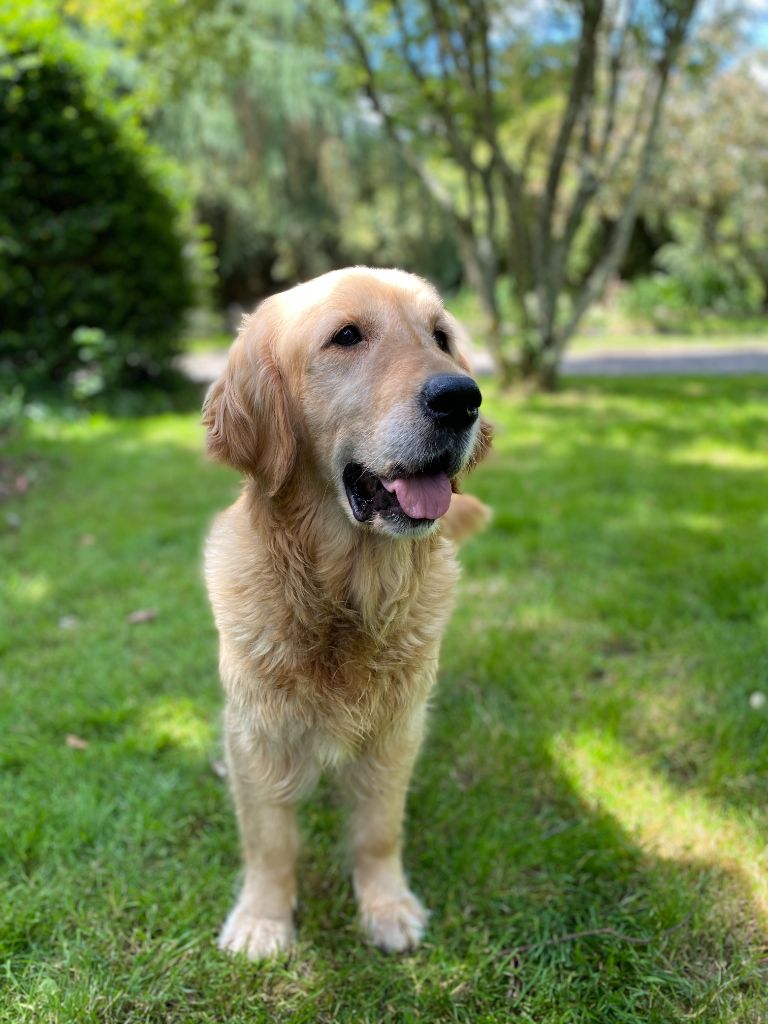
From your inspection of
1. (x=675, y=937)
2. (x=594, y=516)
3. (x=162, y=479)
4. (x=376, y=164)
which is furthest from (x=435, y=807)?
(x=376, y=164)

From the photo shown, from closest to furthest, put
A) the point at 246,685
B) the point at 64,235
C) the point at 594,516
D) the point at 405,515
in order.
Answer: the point at 405,515 → the point at 246,685 → the point at 594,516 → the point at 64,235

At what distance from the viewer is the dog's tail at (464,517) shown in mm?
2641

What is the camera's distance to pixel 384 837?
2.20 meters

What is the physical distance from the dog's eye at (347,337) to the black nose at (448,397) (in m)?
0.30

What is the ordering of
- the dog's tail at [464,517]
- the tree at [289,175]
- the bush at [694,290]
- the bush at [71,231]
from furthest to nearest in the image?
the bush at [694,290], the tree at [289,175], the bush at [71,231], the dog's tail at [464,517]

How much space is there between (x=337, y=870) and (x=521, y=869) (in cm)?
58

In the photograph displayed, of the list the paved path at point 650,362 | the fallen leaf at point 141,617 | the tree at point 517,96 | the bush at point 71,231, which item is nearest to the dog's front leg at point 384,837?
the fallen leaf at point 141,617

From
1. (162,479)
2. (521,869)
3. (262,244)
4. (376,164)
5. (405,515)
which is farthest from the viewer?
(262,244)

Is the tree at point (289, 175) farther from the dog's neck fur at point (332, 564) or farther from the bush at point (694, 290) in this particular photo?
the dog's neck fur at point (332, 564)

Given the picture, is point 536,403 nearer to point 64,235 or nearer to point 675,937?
point 64,235

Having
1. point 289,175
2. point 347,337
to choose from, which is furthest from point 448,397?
point 289,175

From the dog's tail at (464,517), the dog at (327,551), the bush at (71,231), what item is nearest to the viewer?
the dog at (327,551)

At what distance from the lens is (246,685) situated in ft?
6.54

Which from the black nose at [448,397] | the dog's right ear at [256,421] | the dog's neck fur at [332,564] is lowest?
the dog's neck fur at [332,564]
